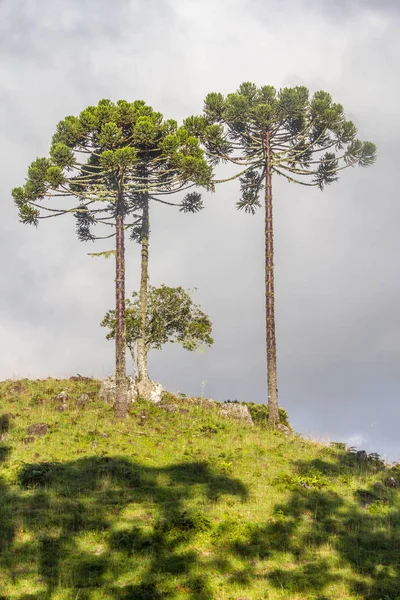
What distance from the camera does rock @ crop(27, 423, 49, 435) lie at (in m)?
23.3

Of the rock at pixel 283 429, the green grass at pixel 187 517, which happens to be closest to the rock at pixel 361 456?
the green grass at pixel 187 517

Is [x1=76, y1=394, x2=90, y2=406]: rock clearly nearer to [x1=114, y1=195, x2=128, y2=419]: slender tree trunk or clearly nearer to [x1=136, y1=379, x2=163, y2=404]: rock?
[x1=114, y1=195, x2=128, y2=419]: slender tree trunk

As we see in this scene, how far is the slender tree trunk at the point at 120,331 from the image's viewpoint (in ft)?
88.6

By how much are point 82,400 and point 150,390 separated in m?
4.09

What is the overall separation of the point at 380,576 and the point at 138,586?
5241mm

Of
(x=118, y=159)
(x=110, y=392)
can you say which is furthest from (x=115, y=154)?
(x=110, y=392)

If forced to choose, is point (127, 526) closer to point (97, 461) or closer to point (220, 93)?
point (97, 461)

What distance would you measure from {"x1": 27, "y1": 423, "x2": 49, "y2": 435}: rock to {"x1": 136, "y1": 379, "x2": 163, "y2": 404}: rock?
8.09 meters

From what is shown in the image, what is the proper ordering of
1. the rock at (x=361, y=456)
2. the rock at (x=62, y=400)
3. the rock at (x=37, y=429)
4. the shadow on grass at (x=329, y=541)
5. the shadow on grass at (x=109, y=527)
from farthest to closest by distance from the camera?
the rock at (x=62, y=400)
the rock at (x=361, y=456)
the rock at (x=37, y=429)
the shadow on grass at (x=329, y=541)
the shadow on grass at (x=109, y=527)

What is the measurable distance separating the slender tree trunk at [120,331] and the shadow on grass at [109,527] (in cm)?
691

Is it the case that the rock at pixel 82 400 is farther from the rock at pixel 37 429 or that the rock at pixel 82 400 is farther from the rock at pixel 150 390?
the rock at pixel 37 429

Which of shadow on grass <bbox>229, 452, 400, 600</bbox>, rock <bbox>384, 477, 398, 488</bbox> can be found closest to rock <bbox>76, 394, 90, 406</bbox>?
shadow on grass <bbox>229, 452, 400, 600</bbox>

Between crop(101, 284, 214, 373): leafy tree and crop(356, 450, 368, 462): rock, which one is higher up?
crop(101, 284, 214, 373): leafy tree

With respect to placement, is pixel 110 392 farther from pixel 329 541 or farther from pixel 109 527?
pixel 329 541
